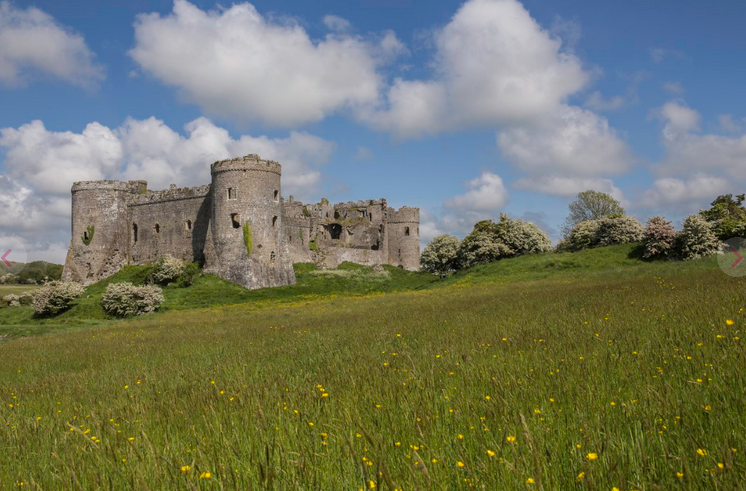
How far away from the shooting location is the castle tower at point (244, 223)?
4412cm

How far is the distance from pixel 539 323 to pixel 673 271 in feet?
63.3

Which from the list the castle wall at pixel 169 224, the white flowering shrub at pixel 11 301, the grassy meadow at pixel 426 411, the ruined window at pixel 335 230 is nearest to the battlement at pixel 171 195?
the castle wall at pixel 169 224

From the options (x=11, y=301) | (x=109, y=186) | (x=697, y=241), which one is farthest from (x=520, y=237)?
(x=11, y=301)

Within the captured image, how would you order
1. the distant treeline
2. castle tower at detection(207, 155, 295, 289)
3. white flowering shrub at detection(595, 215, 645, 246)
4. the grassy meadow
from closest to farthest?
the grassy meadow → white flowering shrub at detection(595, 215, 645, 246) → castle tower at detection(207, 155, 295, 289) → the distant treeline

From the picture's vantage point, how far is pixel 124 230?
5216 cm

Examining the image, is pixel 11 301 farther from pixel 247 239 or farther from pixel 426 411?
pixel 426 411

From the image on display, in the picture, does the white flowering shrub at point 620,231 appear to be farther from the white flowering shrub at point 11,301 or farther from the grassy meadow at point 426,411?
the white flowering shrub at point 11,301

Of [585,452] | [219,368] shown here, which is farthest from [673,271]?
[585,452]

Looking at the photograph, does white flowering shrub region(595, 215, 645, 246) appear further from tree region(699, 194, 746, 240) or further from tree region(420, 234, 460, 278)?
tree region(420, 234, 460, 278)

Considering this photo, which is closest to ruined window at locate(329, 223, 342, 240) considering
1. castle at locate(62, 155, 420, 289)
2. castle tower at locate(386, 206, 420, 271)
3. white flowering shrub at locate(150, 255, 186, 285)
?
castle at locate(62, 155, 420, 289)

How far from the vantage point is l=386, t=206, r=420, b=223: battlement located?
70.2 m

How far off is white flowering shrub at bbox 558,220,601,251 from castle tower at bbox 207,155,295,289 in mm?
27922

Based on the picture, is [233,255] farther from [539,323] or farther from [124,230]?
[539,323]

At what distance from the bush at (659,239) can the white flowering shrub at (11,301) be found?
156ft
